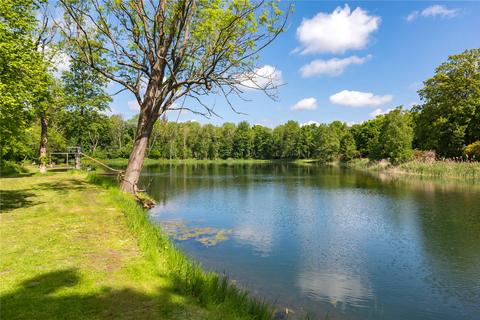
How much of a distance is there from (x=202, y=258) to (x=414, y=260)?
21.5 feet

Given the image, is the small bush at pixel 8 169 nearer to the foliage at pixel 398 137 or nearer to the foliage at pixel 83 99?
the foliage at pixel 83 99

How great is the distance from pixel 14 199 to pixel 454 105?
165ft

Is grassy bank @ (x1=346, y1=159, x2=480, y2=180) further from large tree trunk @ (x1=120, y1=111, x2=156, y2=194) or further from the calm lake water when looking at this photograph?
large tree trunk @ (x1=120, y1=111, x2=156, y2=194)

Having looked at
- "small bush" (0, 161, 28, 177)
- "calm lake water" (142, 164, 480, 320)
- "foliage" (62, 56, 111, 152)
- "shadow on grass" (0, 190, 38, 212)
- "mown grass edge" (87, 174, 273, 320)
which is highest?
"foliage" (62, 56, 111, 152)

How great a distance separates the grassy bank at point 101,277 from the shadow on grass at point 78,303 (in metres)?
0.01

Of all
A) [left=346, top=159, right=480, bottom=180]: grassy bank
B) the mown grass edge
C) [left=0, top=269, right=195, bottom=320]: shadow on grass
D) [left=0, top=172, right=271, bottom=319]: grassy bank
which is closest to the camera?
[left=0, top=269, right=195, bottom=320]: shadow on grass

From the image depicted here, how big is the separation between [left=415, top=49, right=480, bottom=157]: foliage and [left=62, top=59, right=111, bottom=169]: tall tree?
139ft

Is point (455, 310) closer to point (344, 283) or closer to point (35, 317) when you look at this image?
point (344, 283)

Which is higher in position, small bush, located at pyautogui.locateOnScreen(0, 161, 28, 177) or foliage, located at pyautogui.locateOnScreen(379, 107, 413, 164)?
foliage, located at pyautogui.locateOnScreen(379, 107, 413, 164)

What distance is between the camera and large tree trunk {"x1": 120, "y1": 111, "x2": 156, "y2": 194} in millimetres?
15008

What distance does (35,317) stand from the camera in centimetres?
440

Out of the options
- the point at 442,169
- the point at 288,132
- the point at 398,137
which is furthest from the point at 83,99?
the point at 288,132

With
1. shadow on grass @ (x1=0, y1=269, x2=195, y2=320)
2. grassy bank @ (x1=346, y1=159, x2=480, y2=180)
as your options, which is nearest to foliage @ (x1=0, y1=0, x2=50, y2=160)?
shadow on grass @ (x1=0, y1=269, x2=195, y2=320)

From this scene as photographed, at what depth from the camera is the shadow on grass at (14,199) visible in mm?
11614
